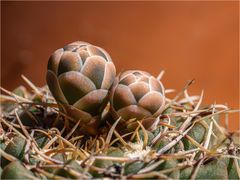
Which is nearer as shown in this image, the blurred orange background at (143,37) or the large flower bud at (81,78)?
the large flower bud at (81,78)

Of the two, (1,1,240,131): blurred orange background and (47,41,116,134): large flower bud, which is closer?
(47,41,116,134): large flower bud

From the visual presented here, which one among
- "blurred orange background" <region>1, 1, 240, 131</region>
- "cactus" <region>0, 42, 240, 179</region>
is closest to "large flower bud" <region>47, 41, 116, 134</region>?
"cactus" <region>0, 42, 240, 179</region>

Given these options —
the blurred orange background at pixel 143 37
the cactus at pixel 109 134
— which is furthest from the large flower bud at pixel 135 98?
the blurred orange background at pixel 143 37

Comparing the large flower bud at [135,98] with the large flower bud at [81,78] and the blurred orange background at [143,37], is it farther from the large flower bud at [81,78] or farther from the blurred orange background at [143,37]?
the blurred orange background at [143,37]

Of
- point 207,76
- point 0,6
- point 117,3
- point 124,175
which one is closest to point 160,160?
point 124,175

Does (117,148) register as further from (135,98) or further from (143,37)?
(143,37)

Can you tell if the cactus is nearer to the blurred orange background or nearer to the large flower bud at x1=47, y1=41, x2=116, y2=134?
the large flower bud at x1=47, y1=41, x2=116, y2=134
